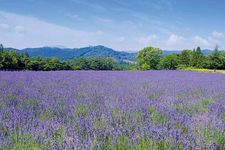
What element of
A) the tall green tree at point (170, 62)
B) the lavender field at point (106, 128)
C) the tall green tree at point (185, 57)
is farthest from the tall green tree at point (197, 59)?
the lavender field at point (106, 128)

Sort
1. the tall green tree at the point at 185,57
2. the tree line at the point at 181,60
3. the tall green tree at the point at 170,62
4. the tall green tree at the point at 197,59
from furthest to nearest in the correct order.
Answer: the tall green tree at the point at 170,62, the tall green tree at the point at 185,57, the tall green tree at the point at 197,59, the tree line at the point at 181,60

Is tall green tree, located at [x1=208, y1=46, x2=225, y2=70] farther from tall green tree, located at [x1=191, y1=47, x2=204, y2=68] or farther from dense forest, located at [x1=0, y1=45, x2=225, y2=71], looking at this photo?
tall green tree, located at [x1=191, y1=47, x2=204, y2=68]

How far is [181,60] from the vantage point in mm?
53375

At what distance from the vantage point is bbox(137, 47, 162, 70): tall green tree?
6225 cm

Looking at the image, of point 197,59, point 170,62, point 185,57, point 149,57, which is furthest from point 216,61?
point 149,57

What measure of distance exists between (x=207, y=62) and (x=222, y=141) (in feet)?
137

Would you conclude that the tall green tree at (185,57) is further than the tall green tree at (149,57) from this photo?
No

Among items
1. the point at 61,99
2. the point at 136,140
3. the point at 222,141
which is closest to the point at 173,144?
the point at 136,140

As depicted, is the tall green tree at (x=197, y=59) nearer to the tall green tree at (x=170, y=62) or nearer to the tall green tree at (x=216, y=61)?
the tall green tree at (x=216, y=61)

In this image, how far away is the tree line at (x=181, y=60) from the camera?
42.1m

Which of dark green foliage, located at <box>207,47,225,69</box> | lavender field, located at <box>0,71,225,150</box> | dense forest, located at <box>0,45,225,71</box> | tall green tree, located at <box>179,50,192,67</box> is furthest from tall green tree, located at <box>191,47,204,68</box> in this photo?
lavender field, located at <box>0,71,225,150</box>

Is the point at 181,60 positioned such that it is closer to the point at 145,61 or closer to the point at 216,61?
the point at 145,61

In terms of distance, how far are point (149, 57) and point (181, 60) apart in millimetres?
10292

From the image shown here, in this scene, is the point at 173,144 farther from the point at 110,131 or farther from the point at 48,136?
the point at 48,136
